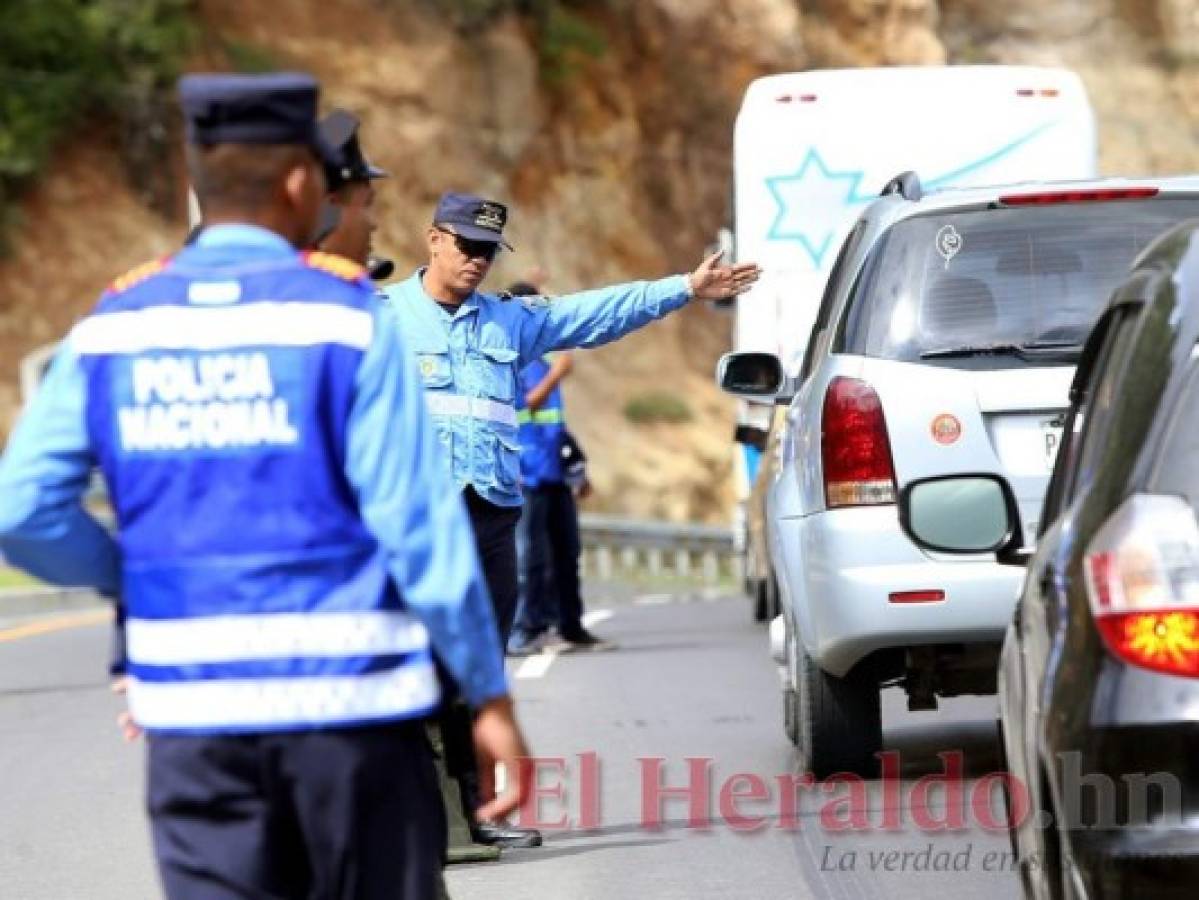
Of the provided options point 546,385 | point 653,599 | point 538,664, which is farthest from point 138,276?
point 653,599

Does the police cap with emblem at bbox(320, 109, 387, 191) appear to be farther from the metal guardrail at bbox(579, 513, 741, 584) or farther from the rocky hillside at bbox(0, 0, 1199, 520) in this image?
the rocky hillside at bbox(0, 0, 1199, 520)

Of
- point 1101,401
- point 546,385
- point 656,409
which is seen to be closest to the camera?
point 1101,401

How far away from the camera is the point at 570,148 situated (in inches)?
1730

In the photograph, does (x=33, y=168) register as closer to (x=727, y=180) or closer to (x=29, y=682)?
(x=727, y=180)

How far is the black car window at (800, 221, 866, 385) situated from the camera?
10.3m

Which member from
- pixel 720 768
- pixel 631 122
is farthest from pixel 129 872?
pixel 631 122

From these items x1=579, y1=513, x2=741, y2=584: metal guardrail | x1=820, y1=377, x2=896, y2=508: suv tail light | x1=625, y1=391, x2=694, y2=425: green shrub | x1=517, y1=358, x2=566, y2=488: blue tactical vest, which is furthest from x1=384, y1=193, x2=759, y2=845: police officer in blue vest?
x1=625, y1=391, x2=694, y2=425: green shrub

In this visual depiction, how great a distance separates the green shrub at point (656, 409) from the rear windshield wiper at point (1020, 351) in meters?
32.6

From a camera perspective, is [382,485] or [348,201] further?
[348,201]

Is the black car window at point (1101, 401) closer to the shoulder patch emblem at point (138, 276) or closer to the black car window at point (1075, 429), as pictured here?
the black car window at point (1075, 429)

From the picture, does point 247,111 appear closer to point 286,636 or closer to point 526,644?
point 286,636

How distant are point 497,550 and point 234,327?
4506 millimetres

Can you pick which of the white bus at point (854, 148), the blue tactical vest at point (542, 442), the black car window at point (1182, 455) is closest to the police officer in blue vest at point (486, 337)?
the black car window at point (1182, 455)

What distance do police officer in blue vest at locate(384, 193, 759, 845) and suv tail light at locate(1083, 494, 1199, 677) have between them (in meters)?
4.11
